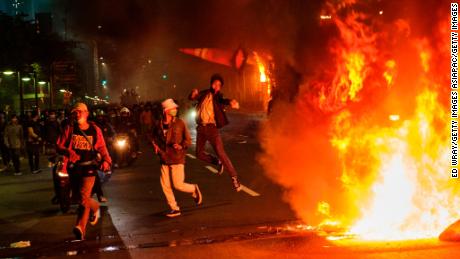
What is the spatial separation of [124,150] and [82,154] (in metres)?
7.92

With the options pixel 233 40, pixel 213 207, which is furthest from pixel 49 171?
pixel 213 207

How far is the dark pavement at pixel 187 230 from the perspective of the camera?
17.0ft

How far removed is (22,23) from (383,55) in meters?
15.0

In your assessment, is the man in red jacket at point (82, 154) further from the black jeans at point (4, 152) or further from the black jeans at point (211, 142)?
the black jeans at point (4, 152)

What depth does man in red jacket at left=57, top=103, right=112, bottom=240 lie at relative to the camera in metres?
6.13

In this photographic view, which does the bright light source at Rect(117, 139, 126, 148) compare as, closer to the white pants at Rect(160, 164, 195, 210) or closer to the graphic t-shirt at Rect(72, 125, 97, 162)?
the white pants at Rect(160, 164, 195, 210)

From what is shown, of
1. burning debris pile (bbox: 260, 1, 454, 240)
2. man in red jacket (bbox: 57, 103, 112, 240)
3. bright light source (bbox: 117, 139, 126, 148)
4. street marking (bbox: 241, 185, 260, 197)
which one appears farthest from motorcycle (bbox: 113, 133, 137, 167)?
man in red jacket (bbox: 57, 103, 112, 240)

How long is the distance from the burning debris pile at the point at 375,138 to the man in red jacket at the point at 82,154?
2.47 m

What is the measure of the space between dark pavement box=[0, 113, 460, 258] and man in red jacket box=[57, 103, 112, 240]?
465mm

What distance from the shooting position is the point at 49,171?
566 inches

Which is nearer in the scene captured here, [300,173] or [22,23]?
[300,173]

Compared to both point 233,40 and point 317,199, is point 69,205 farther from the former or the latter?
point 233,40

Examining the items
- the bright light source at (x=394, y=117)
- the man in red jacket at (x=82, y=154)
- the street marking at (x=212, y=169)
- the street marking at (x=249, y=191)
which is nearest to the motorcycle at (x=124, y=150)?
the street marking at (x=212, y=169)

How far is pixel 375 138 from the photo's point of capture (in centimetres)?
851
